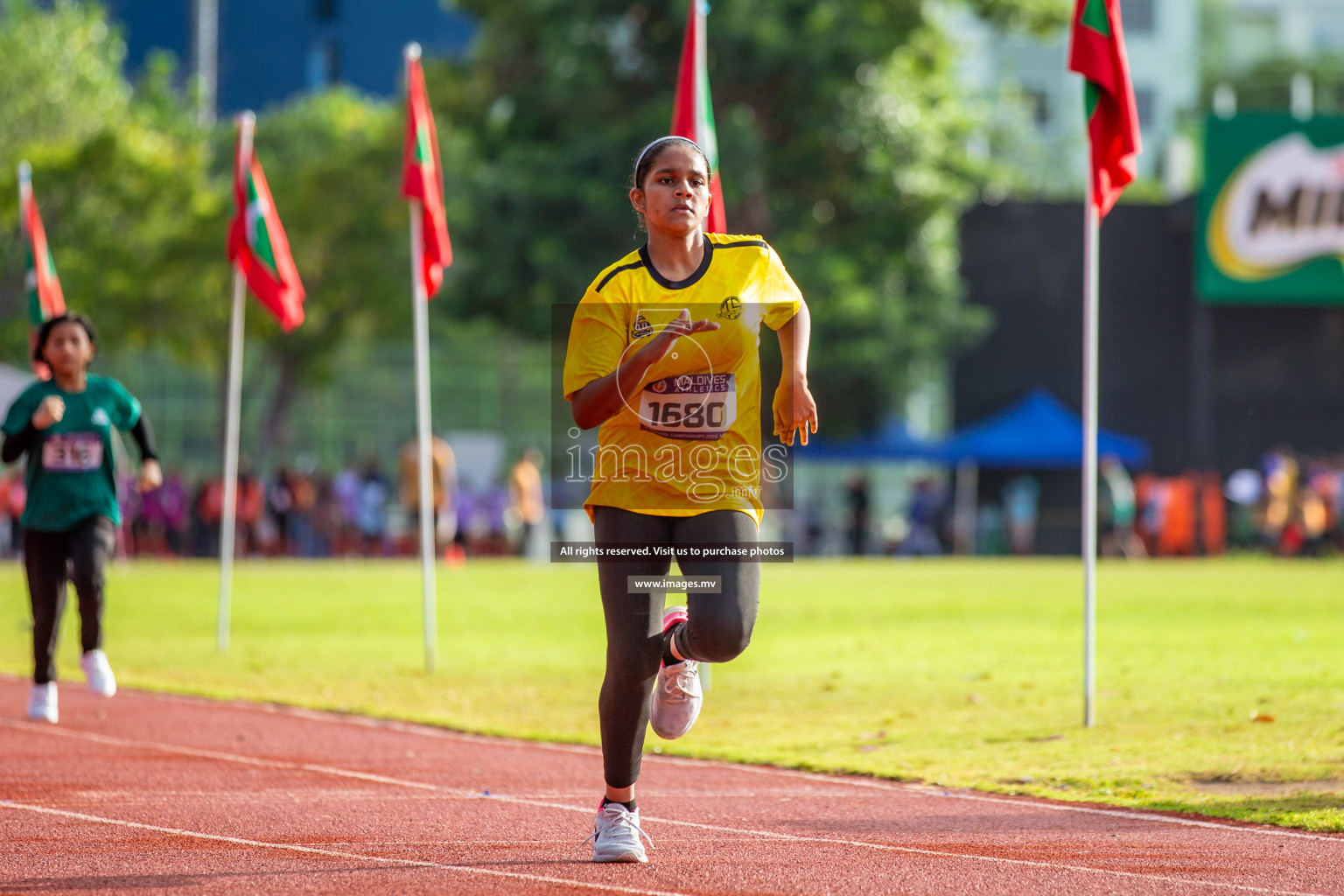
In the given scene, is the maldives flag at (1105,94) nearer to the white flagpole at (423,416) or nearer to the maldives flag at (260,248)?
the white flagpole at (423,416)

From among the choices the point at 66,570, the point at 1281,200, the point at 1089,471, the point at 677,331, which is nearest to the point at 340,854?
the point at 677,331

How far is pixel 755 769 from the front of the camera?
8828mm

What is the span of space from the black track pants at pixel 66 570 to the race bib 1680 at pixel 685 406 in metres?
4.78

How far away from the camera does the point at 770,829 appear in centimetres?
689

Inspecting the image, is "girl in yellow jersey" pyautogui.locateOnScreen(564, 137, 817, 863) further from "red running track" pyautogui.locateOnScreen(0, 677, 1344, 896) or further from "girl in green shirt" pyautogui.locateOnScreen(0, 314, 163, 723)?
"girl in green shirt" pyautogui.locateOnScreen(0, 314, 163, 723)

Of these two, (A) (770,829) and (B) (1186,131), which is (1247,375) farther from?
(B) (1186,131)

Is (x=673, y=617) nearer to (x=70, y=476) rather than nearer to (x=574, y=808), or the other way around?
(x=574, y=808)

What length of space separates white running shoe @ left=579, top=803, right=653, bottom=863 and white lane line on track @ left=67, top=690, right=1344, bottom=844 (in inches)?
85.3

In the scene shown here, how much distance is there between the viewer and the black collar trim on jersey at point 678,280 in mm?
5832

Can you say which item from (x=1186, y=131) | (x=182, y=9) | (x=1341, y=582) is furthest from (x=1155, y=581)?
(x=1186, y=131)

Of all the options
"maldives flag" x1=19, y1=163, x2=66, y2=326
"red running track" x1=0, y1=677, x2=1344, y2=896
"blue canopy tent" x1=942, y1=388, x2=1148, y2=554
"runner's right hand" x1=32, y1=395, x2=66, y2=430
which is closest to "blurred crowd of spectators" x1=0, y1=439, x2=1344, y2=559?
"blue canopy tent" x1=942, y1=388, x2=1148, y2=554

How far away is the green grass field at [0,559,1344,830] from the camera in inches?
347

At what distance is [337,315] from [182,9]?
63.2 ft

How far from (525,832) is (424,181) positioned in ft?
26.8
